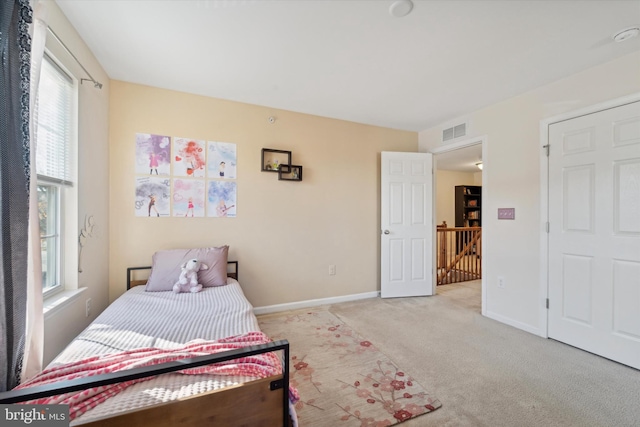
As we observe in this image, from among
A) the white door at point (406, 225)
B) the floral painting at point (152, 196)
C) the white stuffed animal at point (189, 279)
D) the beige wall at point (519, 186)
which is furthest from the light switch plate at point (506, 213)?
the floral painting at point (152, 196)

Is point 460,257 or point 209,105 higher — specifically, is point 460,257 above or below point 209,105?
below

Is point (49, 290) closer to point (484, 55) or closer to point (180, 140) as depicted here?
point (180, 140)

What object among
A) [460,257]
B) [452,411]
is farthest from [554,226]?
[460,257]

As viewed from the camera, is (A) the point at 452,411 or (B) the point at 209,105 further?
(B) the point at 209,105

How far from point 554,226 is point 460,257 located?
8.29 feet

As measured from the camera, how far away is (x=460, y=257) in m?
4.88

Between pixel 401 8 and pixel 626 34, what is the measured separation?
5.42 feet

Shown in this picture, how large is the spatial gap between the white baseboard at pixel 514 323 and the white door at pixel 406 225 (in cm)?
88

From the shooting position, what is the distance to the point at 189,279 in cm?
233

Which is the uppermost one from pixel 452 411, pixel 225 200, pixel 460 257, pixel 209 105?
pixel 209 105

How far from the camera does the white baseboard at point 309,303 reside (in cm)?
310

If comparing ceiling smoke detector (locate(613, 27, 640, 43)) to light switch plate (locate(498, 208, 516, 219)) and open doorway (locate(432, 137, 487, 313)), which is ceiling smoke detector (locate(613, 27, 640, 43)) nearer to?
open doorway (locate(432, 137, 487, 313))

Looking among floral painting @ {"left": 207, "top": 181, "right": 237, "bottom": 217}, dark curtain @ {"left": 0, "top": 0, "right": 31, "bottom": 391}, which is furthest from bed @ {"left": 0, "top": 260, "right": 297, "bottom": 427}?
floral painting @ {"left": 207, "top": 181, "right": 237, "bottom": 217}

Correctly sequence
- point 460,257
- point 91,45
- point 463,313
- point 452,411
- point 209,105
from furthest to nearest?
point 460,257 → point 463,313 → point 209,105 → point 91,45 → point 452,411
